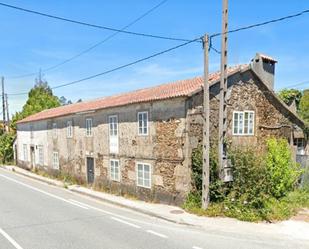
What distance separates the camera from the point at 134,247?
854cm

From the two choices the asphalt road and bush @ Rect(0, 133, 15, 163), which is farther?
bush @ Rect(0, 133, 15, 163)

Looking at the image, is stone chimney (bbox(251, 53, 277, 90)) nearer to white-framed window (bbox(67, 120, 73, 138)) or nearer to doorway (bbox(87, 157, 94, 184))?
doorway (bbox(87, 157, 94, 184))

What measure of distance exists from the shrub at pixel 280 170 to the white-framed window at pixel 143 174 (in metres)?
5.59

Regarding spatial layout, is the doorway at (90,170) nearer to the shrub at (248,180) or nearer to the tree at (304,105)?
the shrub at (248,180)

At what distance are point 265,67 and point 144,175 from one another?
9540mm

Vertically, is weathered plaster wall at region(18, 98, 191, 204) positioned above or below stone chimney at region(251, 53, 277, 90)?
below

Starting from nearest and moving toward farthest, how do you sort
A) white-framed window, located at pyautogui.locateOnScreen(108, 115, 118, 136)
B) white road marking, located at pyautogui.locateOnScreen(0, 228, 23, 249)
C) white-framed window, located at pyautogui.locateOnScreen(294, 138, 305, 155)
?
1. white road marking, located at pyautogui.locateOnScreen(0, 228, 23, 249)
2. white-framed window, located at pyautogui.locateOnScreen(108, 115, 118, 136)
3. white-framed window, located at pyautogui.locateOnScreen(294, 138, 305, 155)

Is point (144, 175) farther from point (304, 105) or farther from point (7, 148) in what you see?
point (304, 105)

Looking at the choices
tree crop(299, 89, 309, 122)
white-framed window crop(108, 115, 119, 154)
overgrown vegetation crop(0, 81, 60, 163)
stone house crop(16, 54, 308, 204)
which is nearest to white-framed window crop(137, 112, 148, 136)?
stone house crop(16, 54, 308, 204)

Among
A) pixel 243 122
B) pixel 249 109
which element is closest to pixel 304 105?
pixel 249 109

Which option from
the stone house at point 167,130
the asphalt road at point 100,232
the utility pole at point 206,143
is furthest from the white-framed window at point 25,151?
the utility pole at point 206,143

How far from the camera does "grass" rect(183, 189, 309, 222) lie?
11.4 meters

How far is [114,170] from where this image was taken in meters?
18.3

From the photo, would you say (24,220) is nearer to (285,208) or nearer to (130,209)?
(130,209)
